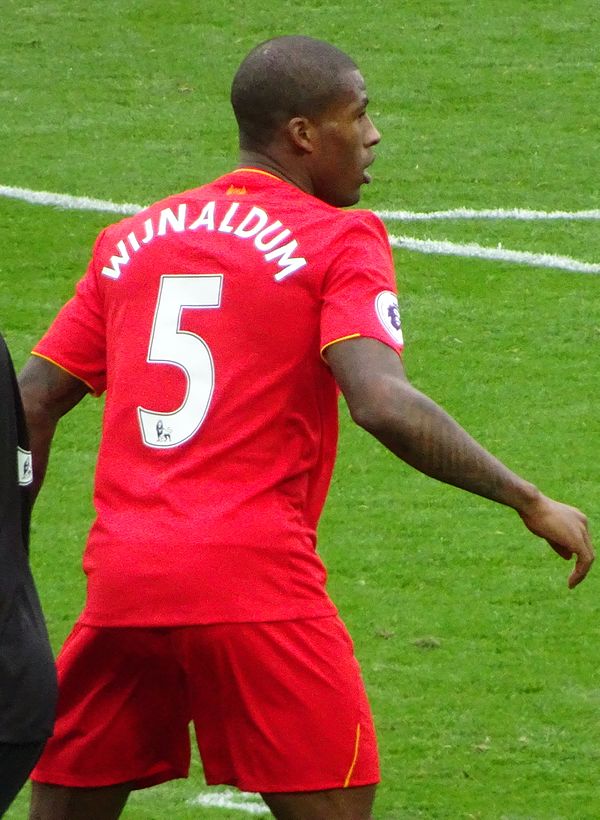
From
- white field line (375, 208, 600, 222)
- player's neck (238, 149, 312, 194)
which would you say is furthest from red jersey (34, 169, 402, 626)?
white field line (375, 208, 600, 222)

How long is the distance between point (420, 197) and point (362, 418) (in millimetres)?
7686

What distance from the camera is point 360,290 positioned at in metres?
3.49

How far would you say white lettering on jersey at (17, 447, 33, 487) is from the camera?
3192 millimetres

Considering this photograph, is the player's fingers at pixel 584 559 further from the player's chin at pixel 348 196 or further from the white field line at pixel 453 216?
the white field line at pixel 453 216

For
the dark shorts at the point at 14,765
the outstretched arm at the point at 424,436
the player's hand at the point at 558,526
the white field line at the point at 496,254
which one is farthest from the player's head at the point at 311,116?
the white field line at the point at 496,254

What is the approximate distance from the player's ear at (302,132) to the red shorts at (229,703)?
94 cm

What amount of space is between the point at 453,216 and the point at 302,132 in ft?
22.6

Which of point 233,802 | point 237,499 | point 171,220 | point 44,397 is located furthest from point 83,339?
point 233,802

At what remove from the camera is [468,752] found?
5.42m

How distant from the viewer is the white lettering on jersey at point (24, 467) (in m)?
3.19

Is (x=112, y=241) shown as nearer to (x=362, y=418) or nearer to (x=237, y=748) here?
(x=362, y=418)

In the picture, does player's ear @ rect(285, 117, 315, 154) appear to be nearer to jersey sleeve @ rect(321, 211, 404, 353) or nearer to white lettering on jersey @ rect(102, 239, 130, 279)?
jersey sleeve @ rect(321, 211, 404, 353)

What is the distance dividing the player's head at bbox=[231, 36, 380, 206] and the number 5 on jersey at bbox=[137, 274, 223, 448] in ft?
1.18

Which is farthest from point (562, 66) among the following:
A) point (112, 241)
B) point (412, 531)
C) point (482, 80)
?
point (112, 241)
